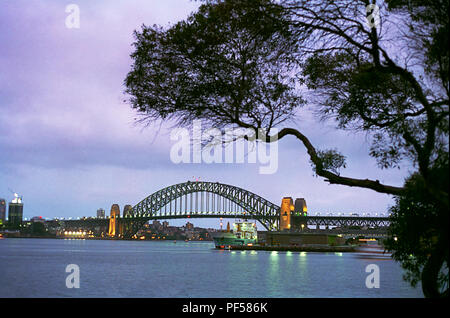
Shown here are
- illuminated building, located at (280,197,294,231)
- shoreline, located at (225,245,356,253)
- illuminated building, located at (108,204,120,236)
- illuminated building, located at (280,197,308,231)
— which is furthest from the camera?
illuminated building, located at (108,204,120,236)

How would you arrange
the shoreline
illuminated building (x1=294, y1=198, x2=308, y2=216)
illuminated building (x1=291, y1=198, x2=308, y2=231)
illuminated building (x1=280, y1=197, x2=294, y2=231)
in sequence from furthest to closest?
illuminated building (x1=294, y1=198, x2=308, y2=216)
illuminated building (x1=291, y1=198, x2=308, y2=231)
illuminated building (x1=280, y1=197, x2=294, y2=231)
the shoreline

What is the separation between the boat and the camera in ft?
375

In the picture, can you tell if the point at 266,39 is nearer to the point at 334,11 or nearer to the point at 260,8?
the point at 260,8

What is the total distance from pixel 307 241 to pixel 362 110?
103821 millimetres

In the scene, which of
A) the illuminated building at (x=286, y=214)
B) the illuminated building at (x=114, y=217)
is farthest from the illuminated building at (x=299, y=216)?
the illuminated building at (x=114, y=217)

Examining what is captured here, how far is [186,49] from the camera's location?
10750mm

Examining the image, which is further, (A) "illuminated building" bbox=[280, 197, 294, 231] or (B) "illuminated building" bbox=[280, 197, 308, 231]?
(B) "illuminated building" bbox=[280, 197, 308, 231]

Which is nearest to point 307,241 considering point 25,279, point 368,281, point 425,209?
point 368,281

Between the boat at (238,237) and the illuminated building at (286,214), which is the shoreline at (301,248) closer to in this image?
the boat at (238,237)

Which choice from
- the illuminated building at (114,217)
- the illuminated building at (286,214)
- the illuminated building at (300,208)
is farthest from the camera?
the illuminated building at (114,217)

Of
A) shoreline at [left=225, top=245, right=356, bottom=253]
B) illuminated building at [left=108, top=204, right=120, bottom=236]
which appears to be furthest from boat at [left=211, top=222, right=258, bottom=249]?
illuminated building at [left=108, top=204, right=120, bottom=236]

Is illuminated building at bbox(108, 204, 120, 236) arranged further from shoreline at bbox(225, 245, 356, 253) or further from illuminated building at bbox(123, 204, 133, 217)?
shoreline at bbox(225, 245, 356, 253)

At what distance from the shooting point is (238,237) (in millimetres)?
115375

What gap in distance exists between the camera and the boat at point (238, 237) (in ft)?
375
